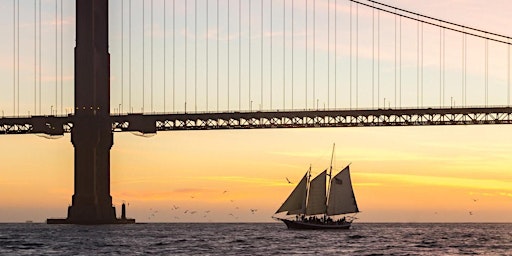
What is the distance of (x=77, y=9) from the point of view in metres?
132

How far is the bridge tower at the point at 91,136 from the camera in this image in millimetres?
126062

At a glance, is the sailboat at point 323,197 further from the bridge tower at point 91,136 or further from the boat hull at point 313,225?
the bridge tower at point 91,136

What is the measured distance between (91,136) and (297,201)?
23517 mm

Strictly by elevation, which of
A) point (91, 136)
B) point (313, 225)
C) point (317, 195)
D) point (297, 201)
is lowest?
point (313, 225)

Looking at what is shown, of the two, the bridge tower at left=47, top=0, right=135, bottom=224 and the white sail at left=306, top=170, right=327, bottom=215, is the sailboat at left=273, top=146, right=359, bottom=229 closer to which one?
the white sail at left=306, top=170, right=327, bottom=215

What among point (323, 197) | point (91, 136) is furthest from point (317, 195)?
point (91, 136)

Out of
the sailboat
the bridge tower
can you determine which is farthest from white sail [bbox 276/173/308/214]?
the bridge tower

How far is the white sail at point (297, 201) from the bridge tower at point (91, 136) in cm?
1906

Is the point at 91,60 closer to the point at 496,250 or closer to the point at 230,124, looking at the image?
the point at 230,124

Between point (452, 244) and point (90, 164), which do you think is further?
point (90, 164)

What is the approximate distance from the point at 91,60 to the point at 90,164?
9561 mm

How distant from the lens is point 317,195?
139 meters

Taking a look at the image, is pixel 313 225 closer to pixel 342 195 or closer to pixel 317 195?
pixel 317 195

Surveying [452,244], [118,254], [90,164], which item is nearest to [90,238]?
[90,164]
